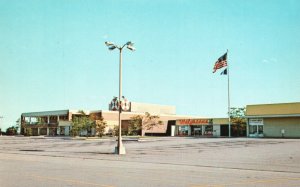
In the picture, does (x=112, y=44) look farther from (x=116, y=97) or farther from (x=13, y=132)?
(x=13, y=132)

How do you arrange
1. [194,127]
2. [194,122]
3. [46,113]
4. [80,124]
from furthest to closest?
[46,113], [194,127], [194,122], [80,124]

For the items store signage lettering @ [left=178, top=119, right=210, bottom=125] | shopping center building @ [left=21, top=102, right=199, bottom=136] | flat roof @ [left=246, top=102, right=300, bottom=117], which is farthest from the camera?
shopping center building @ [left=21, top=102, right=199, bottom=136]

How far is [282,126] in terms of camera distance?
54938 millimetres

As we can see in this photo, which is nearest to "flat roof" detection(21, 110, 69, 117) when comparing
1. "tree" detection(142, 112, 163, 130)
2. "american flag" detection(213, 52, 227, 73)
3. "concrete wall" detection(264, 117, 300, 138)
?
"tree" detection(142, 112, 163, 130)

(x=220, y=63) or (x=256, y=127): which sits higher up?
(x=220, y=63)

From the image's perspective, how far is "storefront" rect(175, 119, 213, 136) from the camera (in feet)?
258

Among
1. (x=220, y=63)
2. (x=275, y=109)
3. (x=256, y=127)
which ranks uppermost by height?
(x=220, y=63)

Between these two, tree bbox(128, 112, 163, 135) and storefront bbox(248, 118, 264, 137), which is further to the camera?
tree bbox(128, 112, 163, 135)

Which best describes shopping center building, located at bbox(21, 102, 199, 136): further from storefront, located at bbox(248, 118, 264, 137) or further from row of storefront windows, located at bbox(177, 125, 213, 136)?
storefront, located at bbox(248, 118, 264, 137)

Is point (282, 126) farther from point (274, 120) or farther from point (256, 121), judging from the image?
point (256, 121)

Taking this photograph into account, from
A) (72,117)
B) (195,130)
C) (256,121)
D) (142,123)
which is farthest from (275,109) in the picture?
(72,117)

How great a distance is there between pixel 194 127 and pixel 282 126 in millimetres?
29070

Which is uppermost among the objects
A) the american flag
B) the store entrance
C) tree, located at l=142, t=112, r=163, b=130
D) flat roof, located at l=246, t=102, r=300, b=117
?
the american flag

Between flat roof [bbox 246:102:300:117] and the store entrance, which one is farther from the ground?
flat roof [bbox 246:102:300:117]
